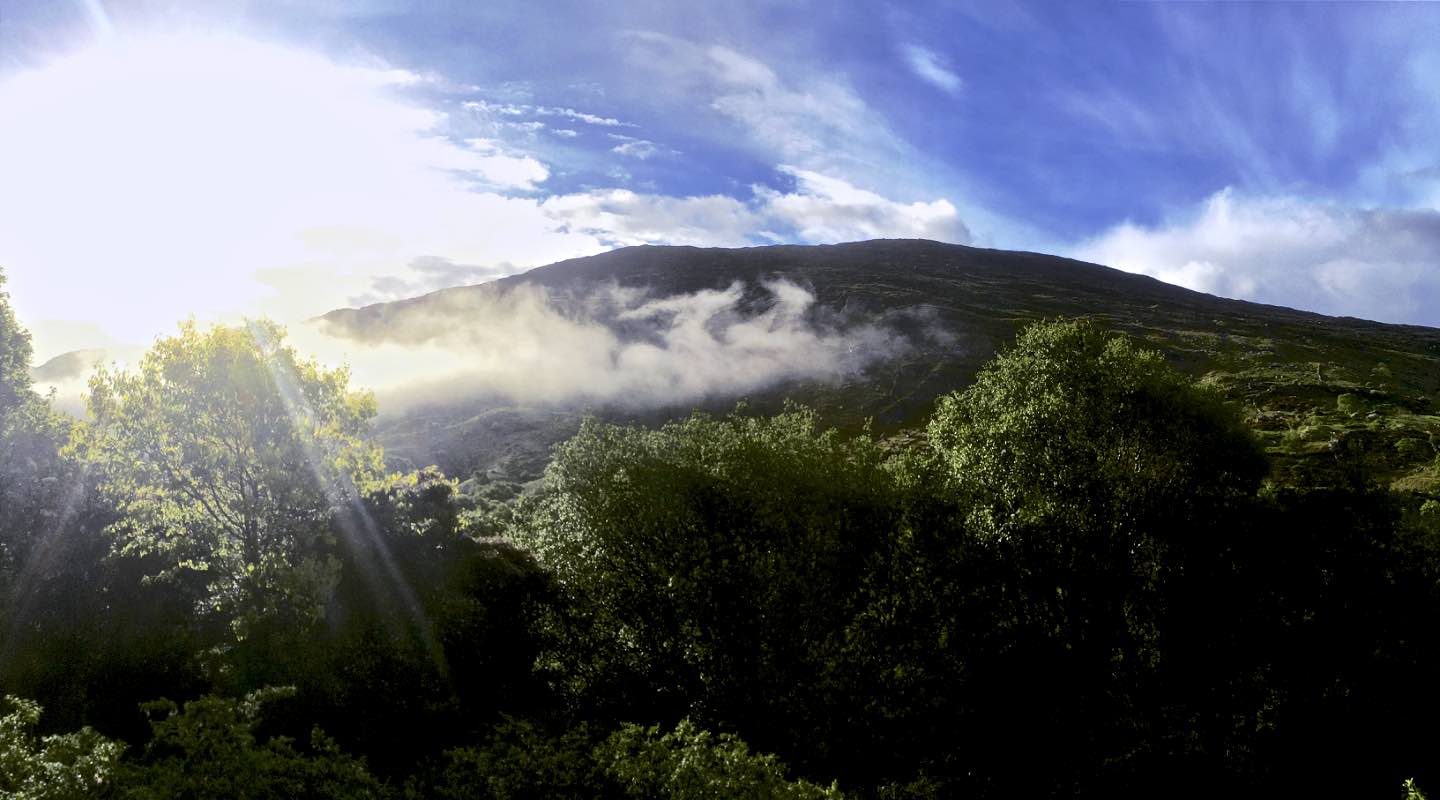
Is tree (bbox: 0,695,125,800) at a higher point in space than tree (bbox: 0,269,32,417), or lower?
lower

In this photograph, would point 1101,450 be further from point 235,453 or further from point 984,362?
point 984,362

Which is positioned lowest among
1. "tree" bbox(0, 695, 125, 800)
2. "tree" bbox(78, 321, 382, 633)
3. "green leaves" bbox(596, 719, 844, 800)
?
"green leaves" bbox(596, 719, 844, 800)

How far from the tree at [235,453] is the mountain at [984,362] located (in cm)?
6739

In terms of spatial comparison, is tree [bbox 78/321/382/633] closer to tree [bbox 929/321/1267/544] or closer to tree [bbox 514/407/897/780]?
tree [bbox 514/407/897/780]

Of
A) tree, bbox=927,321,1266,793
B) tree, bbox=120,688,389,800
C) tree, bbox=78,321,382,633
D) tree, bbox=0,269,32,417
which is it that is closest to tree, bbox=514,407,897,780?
tree, bbox=927,321,1266,793

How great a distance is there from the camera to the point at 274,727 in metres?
27.0

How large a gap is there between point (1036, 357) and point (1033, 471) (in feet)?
24.3

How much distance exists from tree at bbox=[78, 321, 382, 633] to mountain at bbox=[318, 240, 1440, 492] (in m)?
67.4

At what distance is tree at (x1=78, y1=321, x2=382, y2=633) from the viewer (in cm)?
3003

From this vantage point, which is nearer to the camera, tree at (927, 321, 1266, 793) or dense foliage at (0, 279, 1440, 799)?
dense foliage at (0, 279, 1440, 799)

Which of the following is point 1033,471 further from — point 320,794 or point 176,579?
point 176,579

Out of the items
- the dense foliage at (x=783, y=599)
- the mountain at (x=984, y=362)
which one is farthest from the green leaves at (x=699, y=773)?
the mountain at (x=984, y=362)

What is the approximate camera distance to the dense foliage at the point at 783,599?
28828mm

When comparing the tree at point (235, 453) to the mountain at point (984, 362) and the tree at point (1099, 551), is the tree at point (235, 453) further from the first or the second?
the mountain at point (984, 362)
